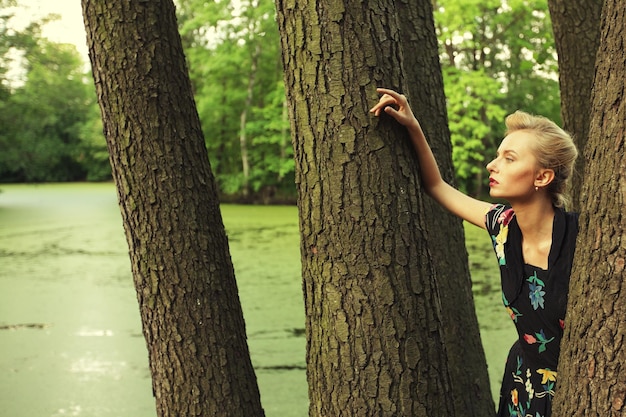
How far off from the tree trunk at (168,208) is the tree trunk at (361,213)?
449mm

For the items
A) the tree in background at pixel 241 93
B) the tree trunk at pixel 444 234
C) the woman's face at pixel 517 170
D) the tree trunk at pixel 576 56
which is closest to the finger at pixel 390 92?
the woman's face at pixel 517 170

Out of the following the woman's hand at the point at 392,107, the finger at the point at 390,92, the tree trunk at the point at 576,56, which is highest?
the tree trunk at the point at 576,56

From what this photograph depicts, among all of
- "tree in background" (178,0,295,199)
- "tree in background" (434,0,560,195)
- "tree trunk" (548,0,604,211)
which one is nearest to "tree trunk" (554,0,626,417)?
"tree trunk" (548,0,604,211)

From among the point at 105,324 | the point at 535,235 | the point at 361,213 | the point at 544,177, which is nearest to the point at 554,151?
the point at 544,177

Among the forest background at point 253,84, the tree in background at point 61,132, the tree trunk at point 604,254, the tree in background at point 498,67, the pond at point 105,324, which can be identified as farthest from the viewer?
the tree in background at point 61,132

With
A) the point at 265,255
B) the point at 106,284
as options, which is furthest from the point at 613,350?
the point at 265,255

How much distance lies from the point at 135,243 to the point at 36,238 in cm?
802

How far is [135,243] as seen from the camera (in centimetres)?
176

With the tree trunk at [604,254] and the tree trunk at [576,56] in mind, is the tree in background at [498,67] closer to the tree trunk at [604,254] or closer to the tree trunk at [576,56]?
the tree trunk at [576,56]

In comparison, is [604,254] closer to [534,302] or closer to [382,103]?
[534,302]

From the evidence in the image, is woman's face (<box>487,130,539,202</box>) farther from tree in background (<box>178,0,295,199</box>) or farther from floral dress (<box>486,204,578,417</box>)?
tree in background (<box>178,0,295,199</box>)

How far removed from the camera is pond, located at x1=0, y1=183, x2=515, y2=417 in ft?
11.9

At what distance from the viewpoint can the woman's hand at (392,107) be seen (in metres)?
1.32

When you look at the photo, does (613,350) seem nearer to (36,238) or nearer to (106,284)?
(106,284)
